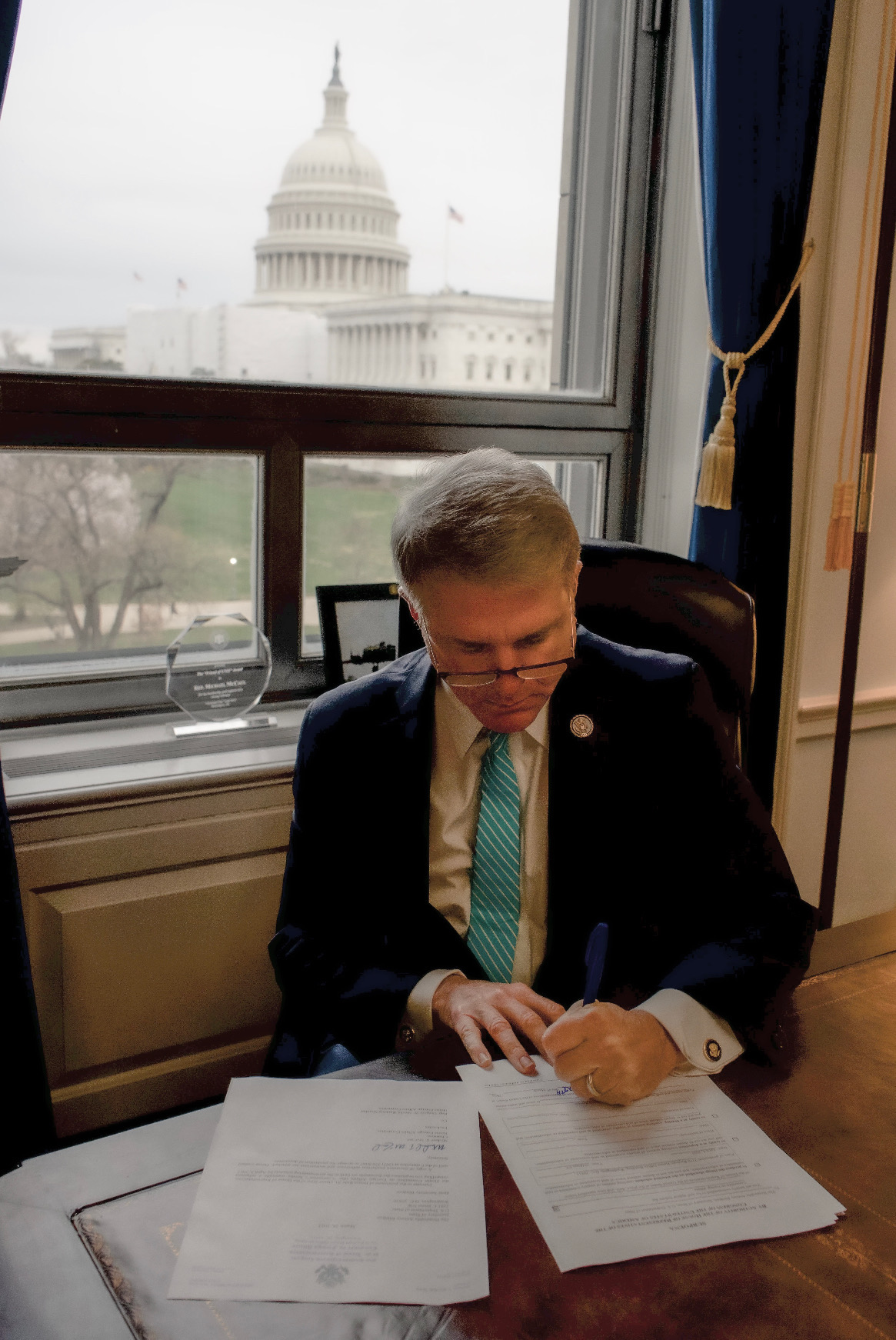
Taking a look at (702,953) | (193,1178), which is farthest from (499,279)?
(193,1178)

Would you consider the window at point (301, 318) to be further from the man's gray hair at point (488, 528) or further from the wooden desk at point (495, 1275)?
the wooden desk at point (495, 1275)

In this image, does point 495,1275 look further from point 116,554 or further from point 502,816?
point 116,554

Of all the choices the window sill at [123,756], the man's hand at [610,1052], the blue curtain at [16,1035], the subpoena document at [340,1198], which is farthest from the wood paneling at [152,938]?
the man's hand at [610,1052]

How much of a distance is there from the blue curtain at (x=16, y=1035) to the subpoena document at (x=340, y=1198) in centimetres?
68

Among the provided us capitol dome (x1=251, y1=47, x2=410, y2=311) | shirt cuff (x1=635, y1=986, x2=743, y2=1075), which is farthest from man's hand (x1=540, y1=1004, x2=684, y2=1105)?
us capitol dome (x1=251, y1=47, x2=410, y2=311)

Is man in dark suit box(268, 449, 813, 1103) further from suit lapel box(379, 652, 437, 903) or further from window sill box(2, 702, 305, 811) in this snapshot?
window sill box(2, 702, 305, 811)

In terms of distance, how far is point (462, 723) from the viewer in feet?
4.27

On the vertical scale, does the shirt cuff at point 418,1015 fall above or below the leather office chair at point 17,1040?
above

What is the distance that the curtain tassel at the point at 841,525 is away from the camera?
7.66 ft

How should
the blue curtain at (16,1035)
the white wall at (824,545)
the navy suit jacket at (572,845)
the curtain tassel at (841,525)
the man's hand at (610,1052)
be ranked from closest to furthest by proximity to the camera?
the man's hand at (610,1052)
the navy suit jacket at (572,845)
the blue curtain at (16,1035)
the white wall at (824,545)
the curtain tassel at (841,525)

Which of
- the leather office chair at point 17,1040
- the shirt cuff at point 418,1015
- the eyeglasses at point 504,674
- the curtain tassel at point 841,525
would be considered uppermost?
the curtain tassel at point 841,525

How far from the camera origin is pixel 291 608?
2119 millimetres

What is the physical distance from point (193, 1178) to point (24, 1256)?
Answer: 13cm

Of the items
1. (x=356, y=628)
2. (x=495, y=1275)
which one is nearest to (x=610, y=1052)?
→ (x=495, y=1275)
